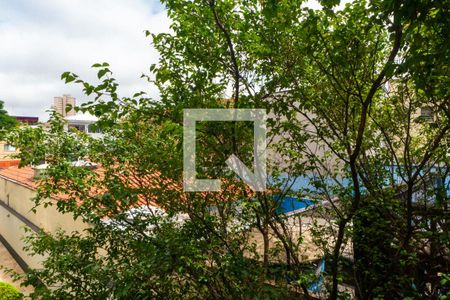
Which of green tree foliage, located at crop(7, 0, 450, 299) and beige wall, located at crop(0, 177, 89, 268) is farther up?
green tree foliage, located at crop(7, 0, 450, 299)

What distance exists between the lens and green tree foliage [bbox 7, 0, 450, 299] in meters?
3.07

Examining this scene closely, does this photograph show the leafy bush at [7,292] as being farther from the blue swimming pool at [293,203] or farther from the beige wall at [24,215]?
the blue swimming pool at [293,203]

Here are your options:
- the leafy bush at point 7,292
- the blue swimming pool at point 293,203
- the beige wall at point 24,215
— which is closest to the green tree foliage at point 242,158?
the blue swimming pool at point 293,203

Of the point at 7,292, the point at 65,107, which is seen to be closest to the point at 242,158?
the point at 65,107

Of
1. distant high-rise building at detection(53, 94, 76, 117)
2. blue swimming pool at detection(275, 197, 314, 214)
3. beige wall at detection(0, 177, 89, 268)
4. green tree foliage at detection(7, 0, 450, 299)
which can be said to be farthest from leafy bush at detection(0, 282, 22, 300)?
blue swimming pool at detection(275, 197, 314, 214)

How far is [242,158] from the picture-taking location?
3.42 m

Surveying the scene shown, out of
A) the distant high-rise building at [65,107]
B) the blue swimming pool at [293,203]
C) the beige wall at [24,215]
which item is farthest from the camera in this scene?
the beige wall at [24,215]

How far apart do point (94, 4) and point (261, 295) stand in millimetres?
4034

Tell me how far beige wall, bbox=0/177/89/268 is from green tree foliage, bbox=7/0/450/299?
5.46 m

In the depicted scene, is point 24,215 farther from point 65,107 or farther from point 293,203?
point 293,203

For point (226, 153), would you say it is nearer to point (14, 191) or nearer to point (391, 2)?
point (391, 2)

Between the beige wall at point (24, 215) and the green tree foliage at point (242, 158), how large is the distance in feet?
17.9

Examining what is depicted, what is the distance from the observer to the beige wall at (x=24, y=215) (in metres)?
10.2

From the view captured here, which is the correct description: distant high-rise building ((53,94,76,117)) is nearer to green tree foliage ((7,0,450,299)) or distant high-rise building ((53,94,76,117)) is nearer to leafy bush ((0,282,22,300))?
green tree foliage ((7,0,450,299))
